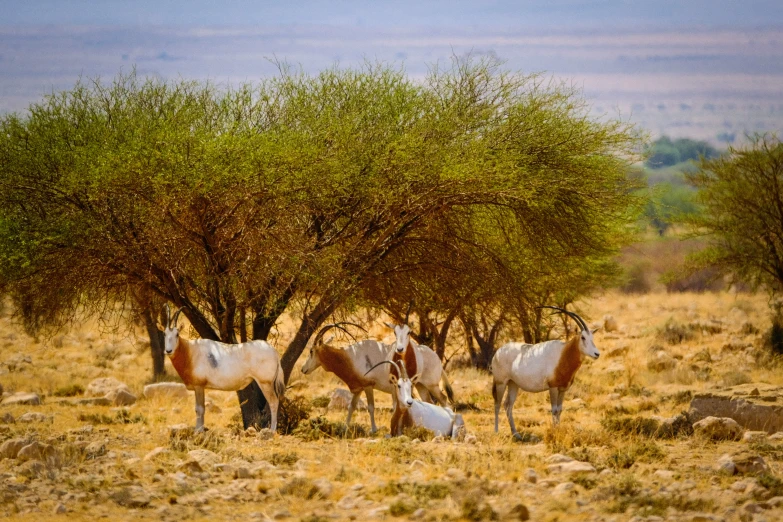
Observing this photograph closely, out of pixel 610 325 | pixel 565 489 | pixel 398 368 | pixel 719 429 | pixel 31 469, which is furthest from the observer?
pixel 610 325

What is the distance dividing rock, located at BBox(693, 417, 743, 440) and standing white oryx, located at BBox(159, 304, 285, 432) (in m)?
6.27

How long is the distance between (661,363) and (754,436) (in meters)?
12.8

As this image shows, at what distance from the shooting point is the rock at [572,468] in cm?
1179

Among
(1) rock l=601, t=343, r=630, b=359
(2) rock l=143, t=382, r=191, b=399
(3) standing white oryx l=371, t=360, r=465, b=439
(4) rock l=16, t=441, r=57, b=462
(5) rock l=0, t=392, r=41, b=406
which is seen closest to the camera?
(4) rock l=16, t=441, r=57, b=462

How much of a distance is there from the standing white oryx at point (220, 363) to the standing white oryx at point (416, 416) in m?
1.88

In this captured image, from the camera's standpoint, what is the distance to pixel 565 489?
35.9ft

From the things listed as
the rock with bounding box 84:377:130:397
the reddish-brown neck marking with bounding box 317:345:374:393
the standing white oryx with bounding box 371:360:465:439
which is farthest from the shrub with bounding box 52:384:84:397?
the standing white oryx with bounding box 371:360:465:439

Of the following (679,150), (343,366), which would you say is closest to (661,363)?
(343,366)

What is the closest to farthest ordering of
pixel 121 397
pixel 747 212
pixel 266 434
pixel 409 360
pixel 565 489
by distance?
pixel 565 489, pixel 266 434, pixel 409 360, pixel 121 397, pixel 747 212

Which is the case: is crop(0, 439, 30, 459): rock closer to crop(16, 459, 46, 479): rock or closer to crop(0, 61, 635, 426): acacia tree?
crop(16, 459, 46, 479): rock

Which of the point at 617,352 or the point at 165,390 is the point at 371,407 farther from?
the point at 617,352

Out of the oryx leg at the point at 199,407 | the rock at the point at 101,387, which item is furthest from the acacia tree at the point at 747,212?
the oryx leg at the point at 199,407

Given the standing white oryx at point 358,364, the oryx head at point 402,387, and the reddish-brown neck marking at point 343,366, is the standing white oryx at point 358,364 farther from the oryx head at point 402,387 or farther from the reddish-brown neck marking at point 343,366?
the oryx head at point 402,387

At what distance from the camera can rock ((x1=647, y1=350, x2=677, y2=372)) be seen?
26.6 meters
